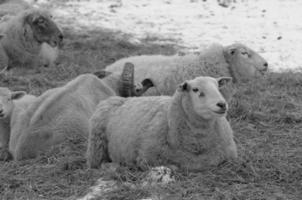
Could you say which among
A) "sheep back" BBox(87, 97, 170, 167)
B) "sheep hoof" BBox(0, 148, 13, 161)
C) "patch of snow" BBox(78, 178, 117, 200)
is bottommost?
"sheep hoof" BBox(0, 148, 13, 161)

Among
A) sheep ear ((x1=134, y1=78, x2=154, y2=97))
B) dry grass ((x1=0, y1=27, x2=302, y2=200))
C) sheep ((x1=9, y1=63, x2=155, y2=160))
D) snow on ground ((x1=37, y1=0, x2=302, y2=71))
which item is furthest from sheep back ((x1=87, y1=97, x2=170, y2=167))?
snow on ground ((x1=37, y1=0, x2=302, y2=71))

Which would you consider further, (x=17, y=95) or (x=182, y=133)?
(x=17, y=95)

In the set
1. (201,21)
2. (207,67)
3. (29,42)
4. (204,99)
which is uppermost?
(204,99)

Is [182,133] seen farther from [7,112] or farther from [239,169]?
[7,112]

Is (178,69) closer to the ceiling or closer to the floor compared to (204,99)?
closer to the floor

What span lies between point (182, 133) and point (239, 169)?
2.28ft

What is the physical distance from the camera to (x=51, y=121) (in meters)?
7.76

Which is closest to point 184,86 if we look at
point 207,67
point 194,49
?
point 207,67

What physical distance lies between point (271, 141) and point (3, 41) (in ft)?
22.7

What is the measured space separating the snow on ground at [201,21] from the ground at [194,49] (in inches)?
1.0

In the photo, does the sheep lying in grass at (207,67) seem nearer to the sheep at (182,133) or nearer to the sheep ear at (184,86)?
the sheep at (182,133)

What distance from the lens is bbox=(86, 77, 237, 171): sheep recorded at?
632 cm

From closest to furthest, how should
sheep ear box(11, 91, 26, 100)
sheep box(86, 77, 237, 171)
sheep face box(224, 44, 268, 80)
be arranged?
1. sheep box(86, 77, 237, 171)
2. sheep ear box(11, 91, 26, 100)
3. sheep face box(224, 44, 268, 80)

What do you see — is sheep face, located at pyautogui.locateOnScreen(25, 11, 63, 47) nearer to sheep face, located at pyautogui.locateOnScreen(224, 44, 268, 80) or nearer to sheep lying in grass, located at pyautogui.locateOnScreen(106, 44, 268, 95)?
sheep lying in grass, located at pyautogui.locateOnScreen(106, 44, 268, 95)
